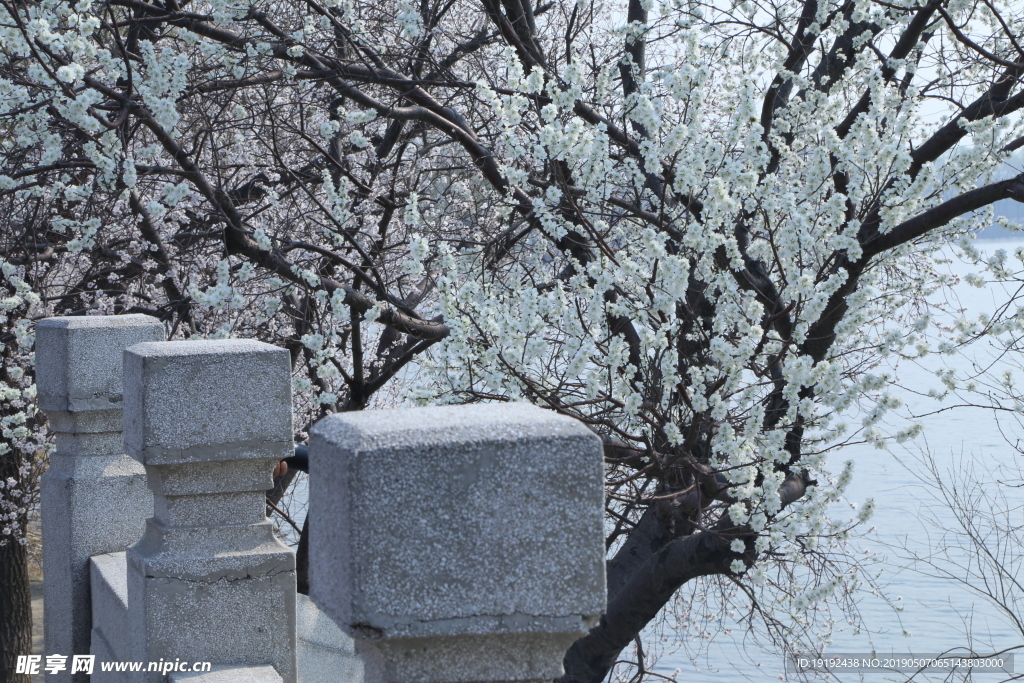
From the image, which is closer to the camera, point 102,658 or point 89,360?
point 102,658

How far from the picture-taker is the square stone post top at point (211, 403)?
2.63 meters

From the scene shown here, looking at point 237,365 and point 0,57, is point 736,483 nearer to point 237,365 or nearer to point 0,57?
point 237,365

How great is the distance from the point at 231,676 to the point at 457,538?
1.65 m

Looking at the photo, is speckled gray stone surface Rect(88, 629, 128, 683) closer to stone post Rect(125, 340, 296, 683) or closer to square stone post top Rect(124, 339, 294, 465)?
stone post Rect(125, 340, 296, 683)

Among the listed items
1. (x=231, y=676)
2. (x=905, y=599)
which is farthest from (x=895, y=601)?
(x=231, y=676)

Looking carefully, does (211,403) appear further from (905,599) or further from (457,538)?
(905,599)

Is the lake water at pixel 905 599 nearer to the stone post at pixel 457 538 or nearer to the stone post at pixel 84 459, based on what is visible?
the stone post at pixel 84 459

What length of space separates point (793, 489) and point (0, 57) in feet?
18.0

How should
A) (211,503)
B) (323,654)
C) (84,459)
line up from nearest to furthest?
(211,503) → (323,654) → (84,459)

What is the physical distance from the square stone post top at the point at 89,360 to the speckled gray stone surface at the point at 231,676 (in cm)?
140

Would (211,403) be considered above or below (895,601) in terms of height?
above

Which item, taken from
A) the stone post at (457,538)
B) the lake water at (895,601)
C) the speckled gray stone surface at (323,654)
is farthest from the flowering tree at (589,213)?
the lake water at (895,601)

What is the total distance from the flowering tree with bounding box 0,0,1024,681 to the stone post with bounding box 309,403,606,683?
3010 mm

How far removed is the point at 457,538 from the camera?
1.30 metres
